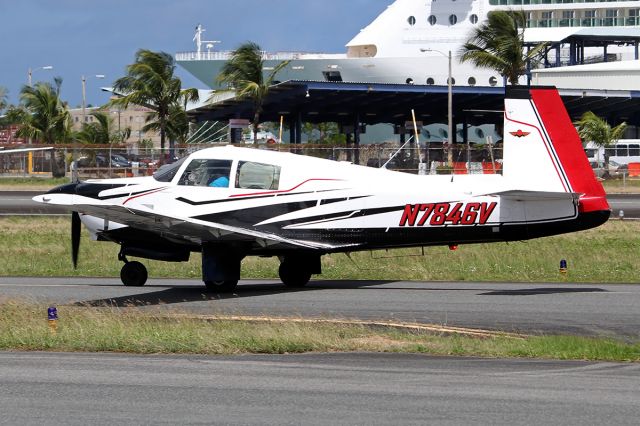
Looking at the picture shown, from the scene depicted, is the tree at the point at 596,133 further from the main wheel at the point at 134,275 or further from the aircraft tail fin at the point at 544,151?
the main wheel at the point at 134,275

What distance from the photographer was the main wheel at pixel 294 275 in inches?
747

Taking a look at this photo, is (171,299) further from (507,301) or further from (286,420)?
(286,420)

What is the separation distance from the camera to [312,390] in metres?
9.77

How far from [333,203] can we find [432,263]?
18.4ft

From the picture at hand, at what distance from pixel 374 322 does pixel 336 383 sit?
4.03 metres

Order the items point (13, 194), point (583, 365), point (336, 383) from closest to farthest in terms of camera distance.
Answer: point (336, 383), point (583, 365), point (13, 194)

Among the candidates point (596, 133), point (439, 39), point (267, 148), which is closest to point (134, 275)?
point (267, 148)

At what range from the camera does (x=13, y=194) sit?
4881 cm

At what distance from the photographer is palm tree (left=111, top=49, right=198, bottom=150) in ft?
192

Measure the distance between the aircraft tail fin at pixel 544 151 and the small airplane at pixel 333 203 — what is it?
2 cm

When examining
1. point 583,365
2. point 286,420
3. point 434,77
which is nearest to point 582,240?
Answer: point 583,365

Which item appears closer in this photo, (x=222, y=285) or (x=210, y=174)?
(x=222, y=285)

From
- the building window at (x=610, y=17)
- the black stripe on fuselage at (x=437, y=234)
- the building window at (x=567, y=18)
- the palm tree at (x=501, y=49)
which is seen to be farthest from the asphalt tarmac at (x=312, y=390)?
the building window at (x=610, y=17)

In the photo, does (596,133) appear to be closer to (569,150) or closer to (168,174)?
(569,150)
